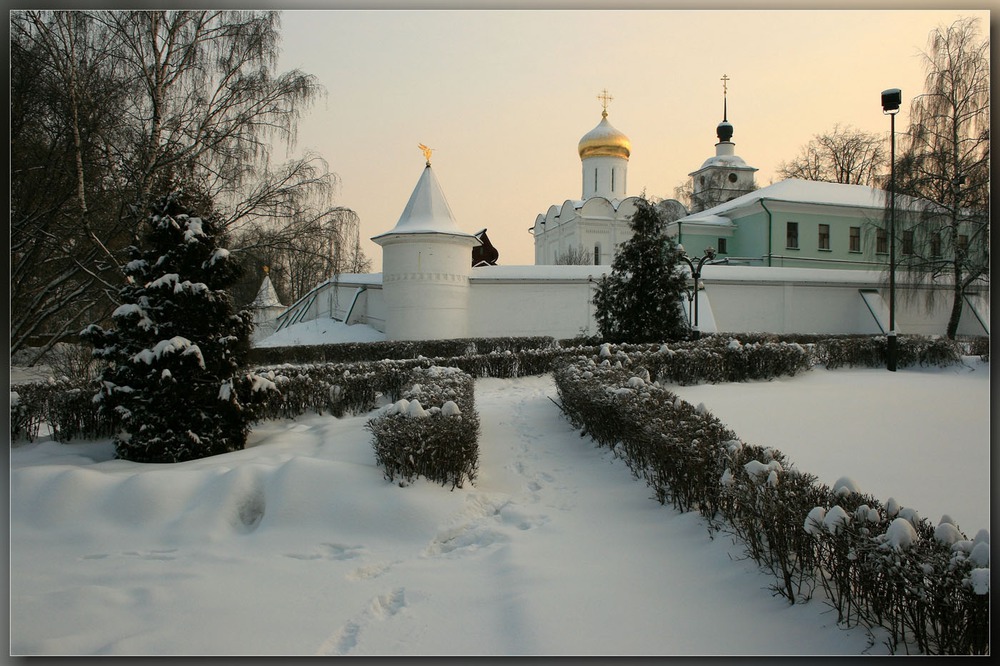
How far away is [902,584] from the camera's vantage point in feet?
8.04

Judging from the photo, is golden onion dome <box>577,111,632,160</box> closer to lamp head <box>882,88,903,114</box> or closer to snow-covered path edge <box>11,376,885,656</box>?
lamp head <box>882,88,903,114</box>

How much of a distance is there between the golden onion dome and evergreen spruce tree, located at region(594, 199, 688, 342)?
18864mm

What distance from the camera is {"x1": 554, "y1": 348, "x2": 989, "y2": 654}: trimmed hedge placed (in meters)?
2.40

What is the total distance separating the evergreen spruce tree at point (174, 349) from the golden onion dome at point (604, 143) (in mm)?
27361

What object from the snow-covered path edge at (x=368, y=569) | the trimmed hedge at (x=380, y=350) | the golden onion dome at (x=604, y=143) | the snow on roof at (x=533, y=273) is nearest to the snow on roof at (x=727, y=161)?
the golden onion dome at (x=604, y=143)

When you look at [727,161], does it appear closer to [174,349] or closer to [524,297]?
[524,297]

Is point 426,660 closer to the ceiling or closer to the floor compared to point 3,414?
closer to the floor

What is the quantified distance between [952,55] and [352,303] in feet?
59.2

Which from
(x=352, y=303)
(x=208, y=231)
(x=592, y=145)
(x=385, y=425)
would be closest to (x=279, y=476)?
(x=385, y=425)

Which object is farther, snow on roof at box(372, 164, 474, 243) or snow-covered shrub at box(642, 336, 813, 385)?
snow on roof at box(372, 164, 474, 243)

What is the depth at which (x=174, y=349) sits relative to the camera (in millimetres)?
5996

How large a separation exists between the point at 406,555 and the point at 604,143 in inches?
1189

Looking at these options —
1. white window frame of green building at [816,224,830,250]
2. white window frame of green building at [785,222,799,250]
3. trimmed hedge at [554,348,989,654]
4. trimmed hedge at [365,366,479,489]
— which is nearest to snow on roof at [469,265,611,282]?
white window frame of green building at [785,222,799,250]

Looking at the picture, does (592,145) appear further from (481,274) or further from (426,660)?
(426,660)
